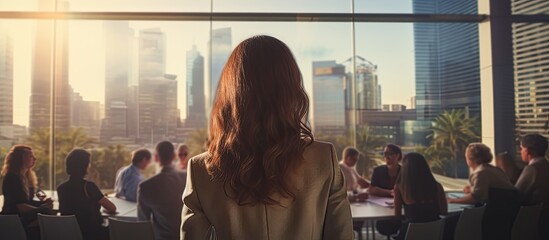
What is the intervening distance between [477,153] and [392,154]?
95 centimetres

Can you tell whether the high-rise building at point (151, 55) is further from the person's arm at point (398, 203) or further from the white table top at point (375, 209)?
the person's arm at point (398, 203)

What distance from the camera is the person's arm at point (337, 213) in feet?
3.49

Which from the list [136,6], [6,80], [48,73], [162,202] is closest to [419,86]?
[162,202]

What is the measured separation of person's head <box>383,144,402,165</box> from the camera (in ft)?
14.5

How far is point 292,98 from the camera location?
1035 millimetres

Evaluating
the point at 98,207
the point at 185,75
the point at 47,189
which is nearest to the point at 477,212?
the point at 185,75

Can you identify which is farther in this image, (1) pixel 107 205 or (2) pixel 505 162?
(2) pixel 505 162

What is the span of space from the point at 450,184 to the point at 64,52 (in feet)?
15.3

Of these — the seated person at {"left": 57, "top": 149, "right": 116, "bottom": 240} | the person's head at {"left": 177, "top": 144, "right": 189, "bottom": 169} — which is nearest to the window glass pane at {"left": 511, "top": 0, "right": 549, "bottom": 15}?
the person's head at {"left": 177, "top": 144, "right": 189, "bottom": 169}

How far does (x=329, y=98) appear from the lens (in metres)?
4.64

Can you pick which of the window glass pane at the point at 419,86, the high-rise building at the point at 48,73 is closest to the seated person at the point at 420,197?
the window glass pane at the point at 419,86

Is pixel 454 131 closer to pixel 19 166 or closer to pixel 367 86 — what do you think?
pixel 367 86

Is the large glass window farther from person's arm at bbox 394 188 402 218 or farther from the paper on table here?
person's arm at bbox 394 188 402 218

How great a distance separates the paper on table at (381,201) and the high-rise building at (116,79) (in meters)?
2.89
